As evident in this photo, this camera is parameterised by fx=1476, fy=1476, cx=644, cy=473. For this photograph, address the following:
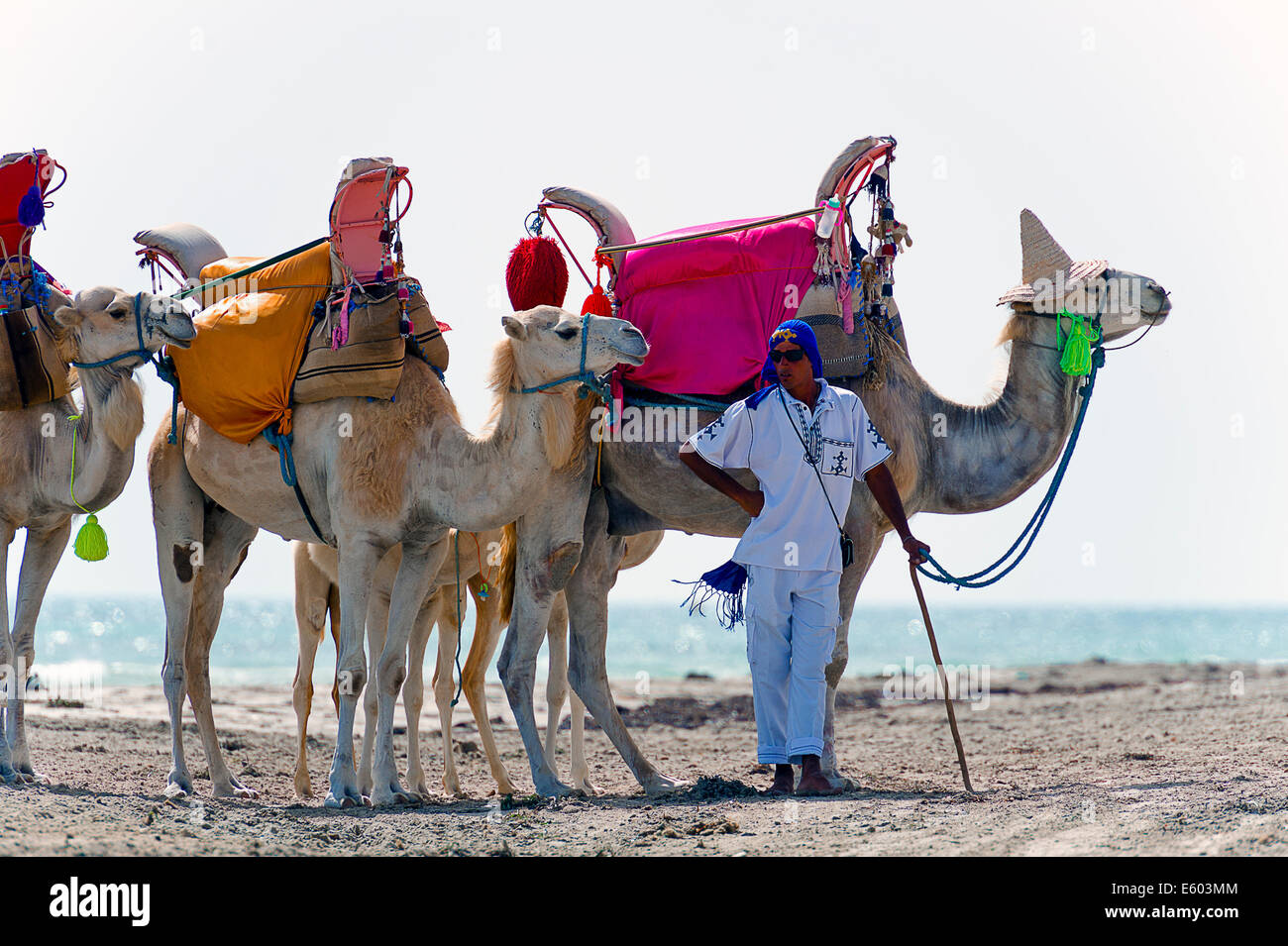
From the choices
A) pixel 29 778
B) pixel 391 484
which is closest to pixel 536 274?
pixel 391 484

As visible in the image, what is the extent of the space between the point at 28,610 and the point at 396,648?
237 centimetres

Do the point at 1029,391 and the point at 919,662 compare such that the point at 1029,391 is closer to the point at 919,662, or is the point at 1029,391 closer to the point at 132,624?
the point at 919,662

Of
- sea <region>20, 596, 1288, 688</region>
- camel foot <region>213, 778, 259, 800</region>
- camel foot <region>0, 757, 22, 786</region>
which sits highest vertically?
camel foot <region>0, 757, 22, 786</region>

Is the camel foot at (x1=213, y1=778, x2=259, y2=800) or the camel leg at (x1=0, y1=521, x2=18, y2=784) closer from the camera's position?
the camel leg at (x1=0, y1=521, x2=18, y2=784)

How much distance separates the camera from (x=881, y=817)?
6766 millimetres

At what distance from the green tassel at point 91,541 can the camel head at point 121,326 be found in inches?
39.3

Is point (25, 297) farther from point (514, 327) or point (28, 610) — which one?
point (514, 327)

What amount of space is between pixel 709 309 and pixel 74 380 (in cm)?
396

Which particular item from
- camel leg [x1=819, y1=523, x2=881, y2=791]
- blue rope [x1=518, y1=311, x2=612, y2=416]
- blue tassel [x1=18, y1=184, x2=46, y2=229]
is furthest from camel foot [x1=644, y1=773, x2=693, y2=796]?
Answer: blue tassel [x1=18, y1=184, x2=46, y2=229]

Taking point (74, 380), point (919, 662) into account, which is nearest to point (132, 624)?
point (919, 662)

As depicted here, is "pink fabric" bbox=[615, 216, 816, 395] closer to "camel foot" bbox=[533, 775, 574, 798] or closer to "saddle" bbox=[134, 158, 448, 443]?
"saddle" bbox=[134, 158, 448, 443]

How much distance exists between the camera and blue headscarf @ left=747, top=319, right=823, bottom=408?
7551 millimetres

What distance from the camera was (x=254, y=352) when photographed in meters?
8.48

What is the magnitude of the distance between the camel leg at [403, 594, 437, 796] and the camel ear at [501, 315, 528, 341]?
93.2 inches
